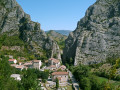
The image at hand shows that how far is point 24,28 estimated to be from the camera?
272 ft

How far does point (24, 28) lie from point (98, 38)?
50597mm

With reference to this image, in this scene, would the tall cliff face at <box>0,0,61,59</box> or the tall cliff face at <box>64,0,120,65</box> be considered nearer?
the tall cliff face at <box>64,0,120,65</box>

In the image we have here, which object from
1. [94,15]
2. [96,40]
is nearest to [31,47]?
[96,40]

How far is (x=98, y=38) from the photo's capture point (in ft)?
243

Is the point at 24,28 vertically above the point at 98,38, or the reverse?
the point at 24,28

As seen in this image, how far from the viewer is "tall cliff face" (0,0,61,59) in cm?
7588

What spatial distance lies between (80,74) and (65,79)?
19.8 feet

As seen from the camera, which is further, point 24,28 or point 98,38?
point 24,28

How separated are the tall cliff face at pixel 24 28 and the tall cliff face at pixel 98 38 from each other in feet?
43.3

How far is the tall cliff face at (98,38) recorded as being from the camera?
230 ft

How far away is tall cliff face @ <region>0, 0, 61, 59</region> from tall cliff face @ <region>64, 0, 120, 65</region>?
43.3 feet

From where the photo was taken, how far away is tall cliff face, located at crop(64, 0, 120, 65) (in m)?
70.2

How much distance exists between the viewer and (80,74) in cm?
4297

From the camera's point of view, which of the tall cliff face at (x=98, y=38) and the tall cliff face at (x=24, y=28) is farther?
the tall cliff face at (x=24, y=28)
